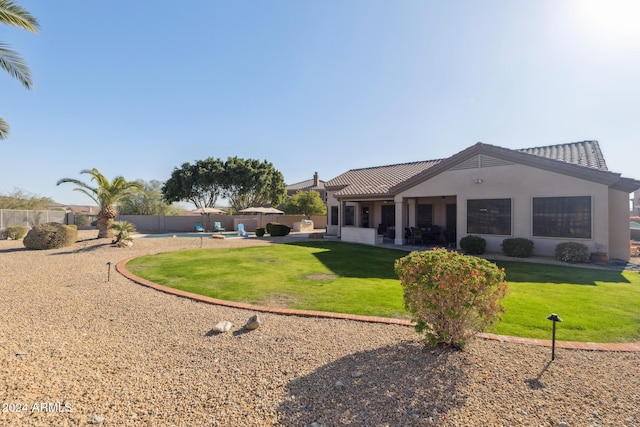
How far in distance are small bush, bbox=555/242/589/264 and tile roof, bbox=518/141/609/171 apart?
11.8 ft

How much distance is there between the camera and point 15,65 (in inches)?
391

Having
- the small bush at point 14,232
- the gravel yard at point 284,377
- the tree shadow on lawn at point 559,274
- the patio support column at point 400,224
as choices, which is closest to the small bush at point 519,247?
the tree shadow on lawn at point 559,274

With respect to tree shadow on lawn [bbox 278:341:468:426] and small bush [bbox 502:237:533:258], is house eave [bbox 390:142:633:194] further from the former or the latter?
tree shadow on lawn [bbox 278:341:468:426]

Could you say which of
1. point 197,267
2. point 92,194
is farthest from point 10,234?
point 197,267

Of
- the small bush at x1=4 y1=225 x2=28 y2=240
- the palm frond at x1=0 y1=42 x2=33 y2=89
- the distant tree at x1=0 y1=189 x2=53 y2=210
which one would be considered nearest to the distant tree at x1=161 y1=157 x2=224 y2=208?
the distant tree at x1=0 y1=189 x2=53 y2=210

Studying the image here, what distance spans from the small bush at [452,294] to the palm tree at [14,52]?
13.2 m

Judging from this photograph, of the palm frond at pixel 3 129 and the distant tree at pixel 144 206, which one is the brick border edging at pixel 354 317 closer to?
the palm frond at pixel 3 129

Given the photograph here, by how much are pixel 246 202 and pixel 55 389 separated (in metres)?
41.8

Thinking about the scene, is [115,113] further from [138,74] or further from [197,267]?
[197,267]

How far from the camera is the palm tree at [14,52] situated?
8.51m

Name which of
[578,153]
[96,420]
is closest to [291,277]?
[96,420]

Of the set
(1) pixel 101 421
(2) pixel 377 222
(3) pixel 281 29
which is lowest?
(1) pixel 101 421

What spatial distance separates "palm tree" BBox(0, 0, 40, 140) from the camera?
851 centimetres

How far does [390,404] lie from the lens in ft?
10.3
